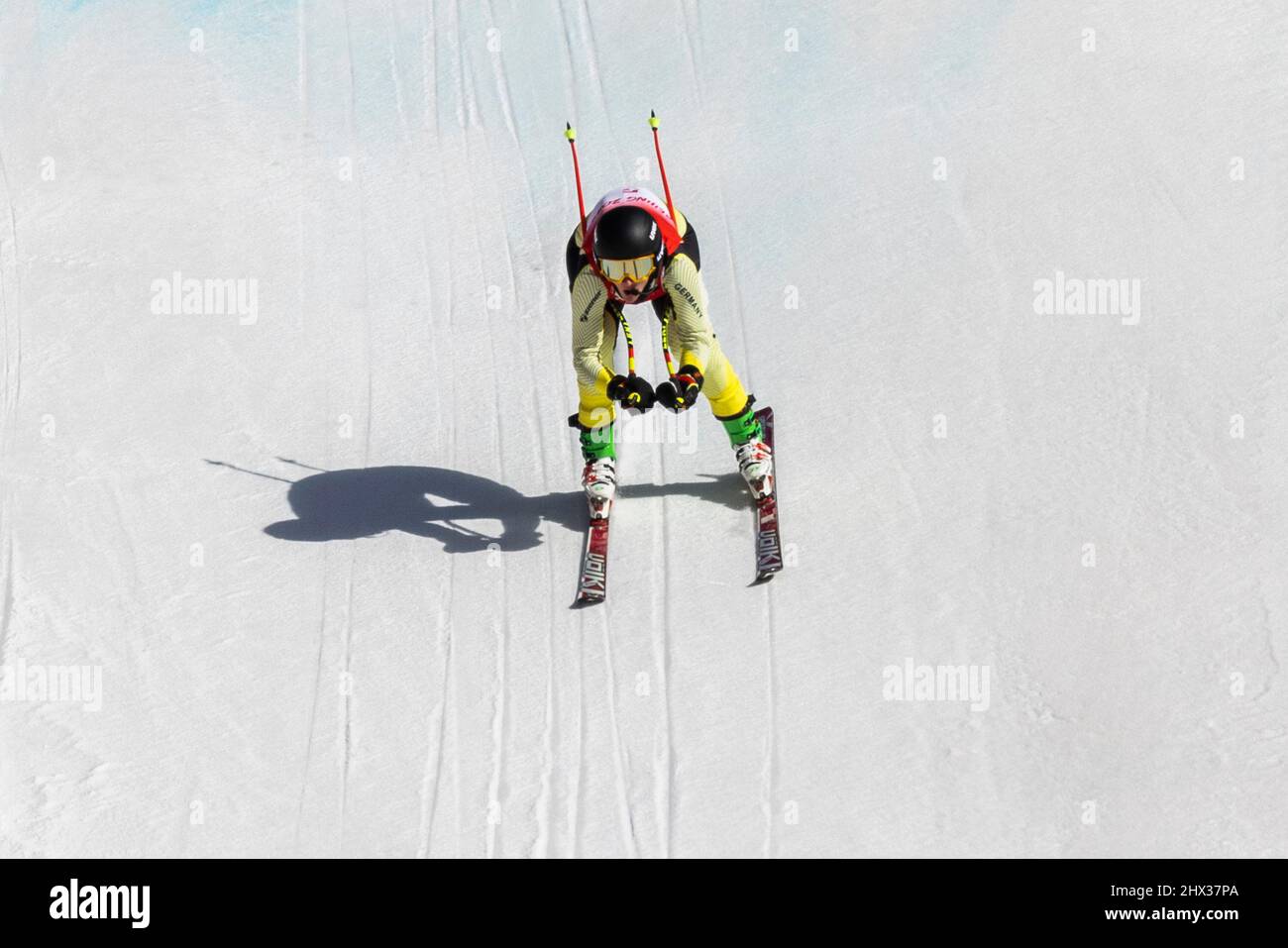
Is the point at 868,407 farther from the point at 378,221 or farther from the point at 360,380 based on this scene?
the point at 378,221

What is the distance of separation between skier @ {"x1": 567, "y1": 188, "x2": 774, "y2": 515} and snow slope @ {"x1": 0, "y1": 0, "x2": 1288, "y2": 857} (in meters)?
0.47

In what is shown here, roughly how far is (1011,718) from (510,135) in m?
6.71

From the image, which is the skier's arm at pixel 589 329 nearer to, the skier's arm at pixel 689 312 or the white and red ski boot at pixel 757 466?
the skier's arm at pixel 689 312

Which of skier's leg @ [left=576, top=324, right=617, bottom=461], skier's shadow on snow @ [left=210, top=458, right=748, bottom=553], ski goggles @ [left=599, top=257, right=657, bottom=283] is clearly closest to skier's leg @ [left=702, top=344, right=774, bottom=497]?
skier's shadow on snow @ [left=210, top=458, right=748, bottom=553]

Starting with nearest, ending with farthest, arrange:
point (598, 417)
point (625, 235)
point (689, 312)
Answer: point (625, 235) → point (689, 312) → point (598, 417)

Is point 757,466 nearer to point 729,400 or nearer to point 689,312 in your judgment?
point 729,400

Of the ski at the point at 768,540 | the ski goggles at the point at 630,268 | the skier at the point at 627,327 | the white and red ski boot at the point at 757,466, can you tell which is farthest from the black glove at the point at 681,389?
the ski at the point at 768,540

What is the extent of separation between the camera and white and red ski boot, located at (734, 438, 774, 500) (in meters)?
9.52

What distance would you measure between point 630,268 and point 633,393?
59 cm

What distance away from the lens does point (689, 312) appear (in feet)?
28.7

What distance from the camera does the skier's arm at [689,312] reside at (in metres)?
8.66

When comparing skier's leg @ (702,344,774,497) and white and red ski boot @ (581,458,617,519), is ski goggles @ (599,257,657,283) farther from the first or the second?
white and red ski boot @ (581,458,617,519)

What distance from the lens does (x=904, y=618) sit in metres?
8.86

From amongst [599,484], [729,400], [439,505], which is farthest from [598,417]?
[439,505]
